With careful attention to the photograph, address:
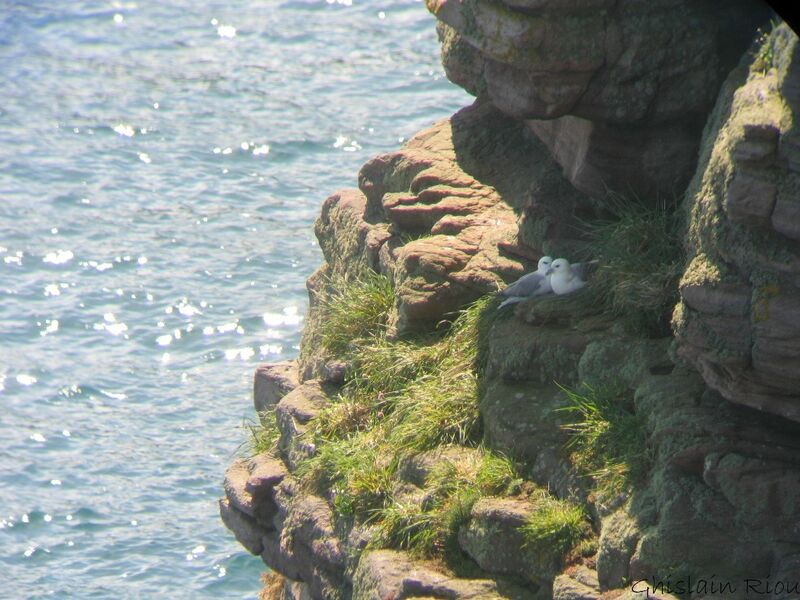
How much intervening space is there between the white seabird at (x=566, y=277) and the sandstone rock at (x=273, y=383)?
322 centimetres

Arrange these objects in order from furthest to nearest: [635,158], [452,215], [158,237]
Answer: [158,237]
[452,215]
[635,158]

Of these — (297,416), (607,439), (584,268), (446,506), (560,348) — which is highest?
(584,268)

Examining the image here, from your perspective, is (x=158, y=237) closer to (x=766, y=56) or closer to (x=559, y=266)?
(x=559, y=266)

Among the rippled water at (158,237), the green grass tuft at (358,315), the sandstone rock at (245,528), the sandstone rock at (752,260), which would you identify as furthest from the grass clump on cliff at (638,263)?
the rippled water at (158,237)

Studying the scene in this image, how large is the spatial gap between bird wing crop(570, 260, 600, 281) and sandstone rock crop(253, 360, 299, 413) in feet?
10.7

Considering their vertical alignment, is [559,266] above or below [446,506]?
above

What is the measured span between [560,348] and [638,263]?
2.15ft

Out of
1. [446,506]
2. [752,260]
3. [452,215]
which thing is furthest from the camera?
[452,215]

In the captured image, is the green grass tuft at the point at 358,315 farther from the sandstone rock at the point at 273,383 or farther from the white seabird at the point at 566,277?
the white seabird at the point at 566,277

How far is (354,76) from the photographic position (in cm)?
2581

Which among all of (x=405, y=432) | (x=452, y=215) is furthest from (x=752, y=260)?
(x=452, y=215)

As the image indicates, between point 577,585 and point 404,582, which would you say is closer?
point 577,585

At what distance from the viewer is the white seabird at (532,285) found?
7.88 metres

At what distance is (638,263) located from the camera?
7488 mm
